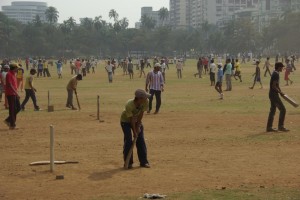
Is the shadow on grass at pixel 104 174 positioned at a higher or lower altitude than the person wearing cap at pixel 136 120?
lower

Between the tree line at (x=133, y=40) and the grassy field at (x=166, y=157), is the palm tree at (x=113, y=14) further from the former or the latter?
the grassy field at (x=166, y=157)

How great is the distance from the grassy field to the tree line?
11663 cm

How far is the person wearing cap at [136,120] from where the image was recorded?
9883mm

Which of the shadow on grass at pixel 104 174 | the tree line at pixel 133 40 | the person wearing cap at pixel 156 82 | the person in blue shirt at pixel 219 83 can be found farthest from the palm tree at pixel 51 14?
the shadow on grass at pixel 104 174

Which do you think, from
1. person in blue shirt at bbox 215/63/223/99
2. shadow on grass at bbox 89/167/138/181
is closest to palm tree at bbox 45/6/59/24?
person in blue shirt at bbox 215/63/223/99

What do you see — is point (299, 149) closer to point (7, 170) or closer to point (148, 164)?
point (148, 164)

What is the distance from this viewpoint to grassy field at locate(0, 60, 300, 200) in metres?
8.38

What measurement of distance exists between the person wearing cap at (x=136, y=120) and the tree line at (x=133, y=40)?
12343 cm

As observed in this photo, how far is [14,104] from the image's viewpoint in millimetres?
15438

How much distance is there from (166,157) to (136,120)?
1476 mm

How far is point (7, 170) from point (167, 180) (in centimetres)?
299

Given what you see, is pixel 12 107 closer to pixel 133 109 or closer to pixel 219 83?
pixel 133 109

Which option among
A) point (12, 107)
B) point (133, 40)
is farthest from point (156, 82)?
point (133, 40)

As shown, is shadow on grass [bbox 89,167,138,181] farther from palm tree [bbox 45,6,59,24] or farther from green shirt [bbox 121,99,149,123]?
palm tree [bbox 45,6,59,24]
